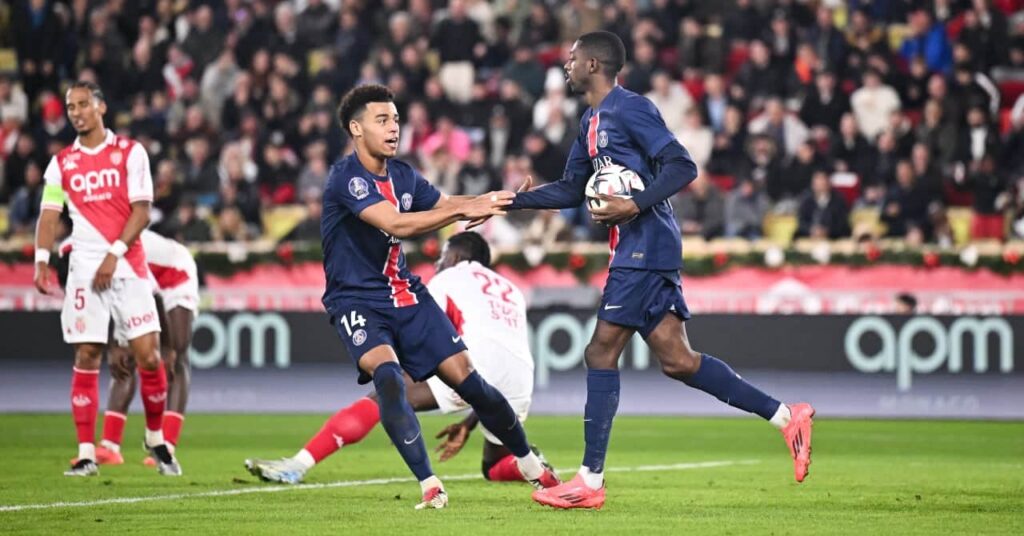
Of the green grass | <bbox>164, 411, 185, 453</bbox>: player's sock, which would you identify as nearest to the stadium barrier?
the green grass

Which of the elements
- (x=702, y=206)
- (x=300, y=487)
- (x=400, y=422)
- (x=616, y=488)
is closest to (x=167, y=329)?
(x=300, y=487)

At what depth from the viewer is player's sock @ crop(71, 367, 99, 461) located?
10.9 meters

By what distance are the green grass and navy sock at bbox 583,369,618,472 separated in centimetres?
34

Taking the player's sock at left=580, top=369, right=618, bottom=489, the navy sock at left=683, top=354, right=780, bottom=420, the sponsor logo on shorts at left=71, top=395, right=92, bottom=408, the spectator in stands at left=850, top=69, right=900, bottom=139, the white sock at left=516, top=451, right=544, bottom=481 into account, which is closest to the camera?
the player's sock at left=580, top=369, right=618, bottom=489

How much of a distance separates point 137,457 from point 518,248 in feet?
21.4

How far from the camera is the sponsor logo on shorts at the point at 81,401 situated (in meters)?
11.1

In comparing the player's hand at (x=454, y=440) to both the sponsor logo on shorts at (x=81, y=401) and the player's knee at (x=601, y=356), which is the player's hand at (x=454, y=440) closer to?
the player's knee at (x=601, y=356)

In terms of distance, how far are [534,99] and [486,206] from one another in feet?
46.8

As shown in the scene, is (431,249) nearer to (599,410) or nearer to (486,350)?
(486,350)

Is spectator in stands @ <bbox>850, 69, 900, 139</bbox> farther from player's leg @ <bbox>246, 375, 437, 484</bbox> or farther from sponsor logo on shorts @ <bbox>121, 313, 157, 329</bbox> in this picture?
player's leg @ <bbox>246, 375, 437, 484</bbox>

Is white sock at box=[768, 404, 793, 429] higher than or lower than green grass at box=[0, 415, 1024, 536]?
higher

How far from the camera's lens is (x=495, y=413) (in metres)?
8.62

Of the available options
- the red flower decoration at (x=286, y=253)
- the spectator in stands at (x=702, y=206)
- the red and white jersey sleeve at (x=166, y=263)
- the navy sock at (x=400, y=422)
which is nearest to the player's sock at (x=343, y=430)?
the navy sock at (x=400, y=422)

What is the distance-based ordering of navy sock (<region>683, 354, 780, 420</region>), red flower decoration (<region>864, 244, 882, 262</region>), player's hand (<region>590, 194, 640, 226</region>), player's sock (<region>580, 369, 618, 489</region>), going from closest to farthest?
player's hand (<region>590, 194, 640, 226</region>)
player's sock (<region>580, 369, 618, 489</region>)
navy sock (<region>683, 354, 780, 420</region>)
red flower decoration (<region>864, 244, 882, 262</region>)
